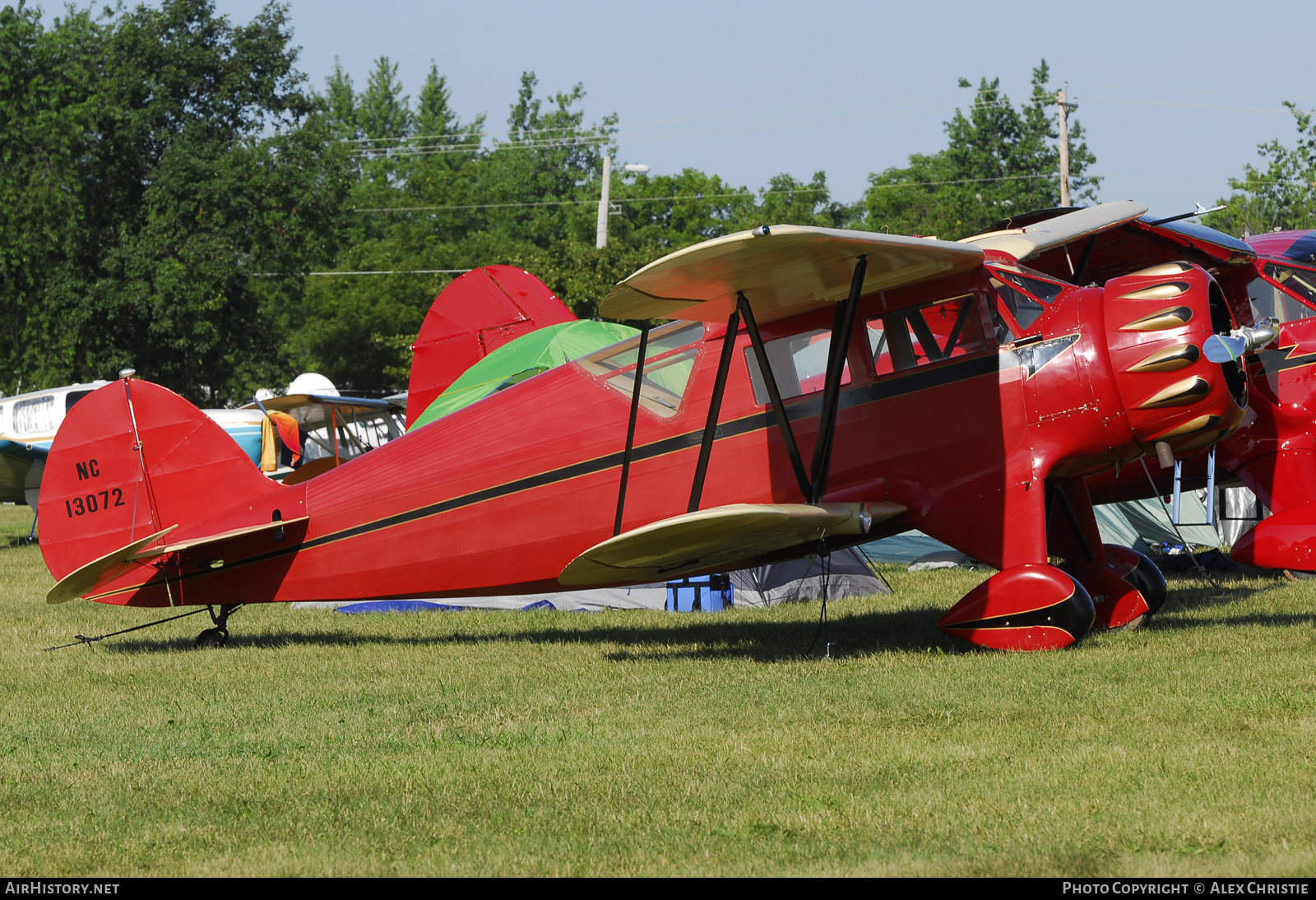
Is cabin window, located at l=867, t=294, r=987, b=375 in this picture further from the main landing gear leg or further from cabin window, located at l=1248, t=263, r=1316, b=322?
the main landing gear leg

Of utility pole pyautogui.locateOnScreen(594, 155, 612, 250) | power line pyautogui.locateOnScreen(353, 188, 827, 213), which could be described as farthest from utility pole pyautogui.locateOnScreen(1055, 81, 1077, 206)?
power line pyautogui.locateOnScreen(353, 188, 827, 213)

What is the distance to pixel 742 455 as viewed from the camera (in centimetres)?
839

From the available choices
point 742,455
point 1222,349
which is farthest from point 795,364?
point 1222,349

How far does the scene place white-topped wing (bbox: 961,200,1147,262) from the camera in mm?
9164

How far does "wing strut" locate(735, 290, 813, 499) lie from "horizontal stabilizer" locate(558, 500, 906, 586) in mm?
161

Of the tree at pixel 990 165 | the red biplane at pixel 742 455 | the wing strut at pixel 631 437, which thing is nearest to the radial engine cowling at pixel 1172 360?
the red biplane at pixel 742 455

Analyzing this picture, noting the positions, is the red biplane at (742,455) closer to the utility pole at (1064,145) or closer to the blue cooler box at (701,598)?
the blue cooler box at (701,598)

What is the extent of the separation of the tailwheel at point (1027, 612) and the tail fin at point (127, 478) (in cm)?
550

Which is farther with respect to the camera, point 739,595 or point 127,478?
point 739,595

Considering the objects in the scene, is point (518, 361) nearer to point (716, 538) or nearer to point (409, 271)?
point (716, 538)

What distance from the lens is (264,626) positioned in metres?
11.0

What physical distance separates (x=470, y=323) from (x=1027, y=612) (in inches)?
394

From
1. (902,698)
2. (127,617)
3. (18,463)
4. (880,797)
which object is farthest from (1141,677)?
(18,463)

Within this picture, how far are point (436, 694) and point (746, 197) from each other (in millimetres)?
61026
